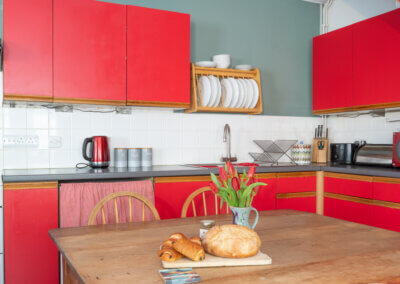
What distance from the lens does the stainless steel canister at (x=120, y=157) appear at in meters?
3.00

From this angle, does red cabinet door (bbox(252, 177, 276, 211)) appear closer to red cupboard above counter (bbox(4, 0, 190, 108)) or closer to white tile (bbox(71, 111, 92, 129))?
red cupboard above counter (bbox(4, 0, 190, 108))

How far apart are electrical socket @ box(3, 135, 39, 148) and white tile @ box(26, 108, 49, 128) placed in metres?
0.09

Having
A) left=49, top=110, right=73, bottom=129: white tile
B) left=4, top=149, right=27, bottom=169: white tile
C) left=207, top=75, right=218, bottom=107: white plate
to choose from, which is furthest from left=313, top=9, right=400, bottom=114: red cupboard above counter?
left=4, top=149, right=27, bottom=169: white tile

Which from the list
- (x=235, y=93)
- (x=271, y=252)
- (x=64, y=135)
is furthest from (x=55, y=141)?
(x=271, y=252)

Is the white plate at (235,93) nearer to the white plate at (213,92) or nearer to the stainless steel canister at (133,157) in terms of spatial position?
the white plate at (213,92)

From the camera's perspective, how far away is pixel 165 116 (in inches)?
133

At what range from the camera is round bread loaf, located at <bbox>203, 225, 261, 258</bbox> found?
3.60ft

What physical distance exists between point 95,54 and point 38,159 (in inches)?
36.4

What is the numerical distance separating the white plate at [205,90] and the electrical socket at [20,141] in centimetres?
138

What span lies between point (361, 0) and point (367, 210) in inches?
87.7

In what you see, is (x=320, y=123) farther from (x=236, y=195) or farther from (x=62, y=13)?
(x=236, y=195)

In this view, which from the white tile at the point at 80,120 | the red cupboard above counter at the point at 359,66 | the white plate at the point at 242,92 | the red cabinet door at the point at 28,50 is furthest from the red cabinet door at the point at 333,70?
the red cabinet door at the point at 28,50

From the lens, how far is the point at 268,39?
385 centimetres

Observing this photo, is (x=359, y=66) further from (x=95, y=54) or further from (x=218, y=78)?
(x=95, y=54)
